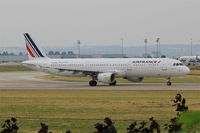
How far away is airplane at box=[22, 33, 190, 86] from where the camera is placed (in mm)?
54375

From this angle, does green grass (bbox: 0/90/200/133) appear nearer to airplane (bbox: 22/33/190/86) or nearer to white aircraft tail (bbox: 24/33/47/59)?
airplane (bbox: 22/33/190/86)

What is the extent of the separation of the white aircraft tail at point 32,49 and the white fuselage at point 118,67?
93 cm

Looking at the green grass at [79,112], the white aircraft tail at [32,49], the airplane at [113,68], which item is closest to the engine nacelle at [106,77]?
the airplane at [113,68]

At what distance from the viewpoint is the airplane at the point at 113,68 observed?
54.4 metres

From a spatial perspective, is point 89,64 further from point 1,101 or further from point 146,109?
point 146,109

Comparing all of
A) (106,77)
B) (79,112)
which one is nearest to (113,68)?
(106,77)

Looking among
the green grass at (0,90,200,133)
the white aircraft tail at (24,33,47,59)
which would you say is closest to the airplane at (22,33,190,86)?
the white aircraft tail at (24,33,47,59)

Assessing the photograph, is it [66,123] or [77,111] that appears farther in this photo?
[77,111]

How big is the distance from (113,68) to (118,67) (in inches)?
24.0

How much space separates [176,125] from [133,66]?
170ft

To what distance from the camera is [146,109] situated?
1108 inches

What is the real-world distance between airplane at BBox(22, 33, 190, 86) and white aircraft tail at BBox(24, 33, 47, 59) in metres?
0.14

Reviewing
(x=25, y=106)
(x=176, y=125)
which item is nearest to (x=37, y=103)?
(x=25, y=106)

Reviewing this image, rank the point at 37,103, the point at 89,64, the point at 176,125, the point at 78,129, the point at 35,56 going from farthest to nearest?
the point at 35,56
the point at 89,64
the point at 37,103
the point at 78,129
the point at 176,125
